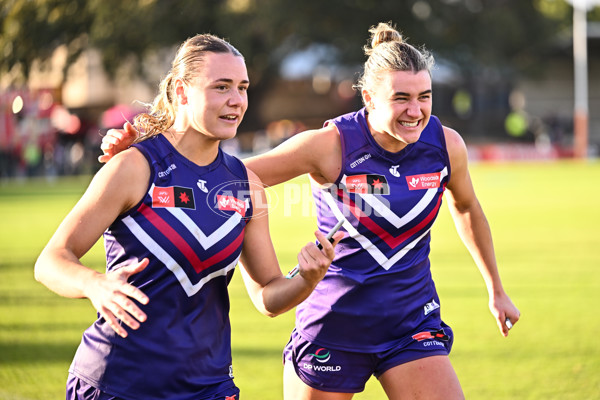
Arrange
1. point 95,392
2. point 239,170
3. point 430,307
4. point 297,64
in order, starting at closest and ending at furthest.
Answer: point 95,392, point 239,170, point 430,307, point 297,64

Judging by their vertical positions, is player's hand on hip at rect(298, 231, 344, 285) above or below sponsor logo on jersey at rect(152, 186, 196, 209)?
below

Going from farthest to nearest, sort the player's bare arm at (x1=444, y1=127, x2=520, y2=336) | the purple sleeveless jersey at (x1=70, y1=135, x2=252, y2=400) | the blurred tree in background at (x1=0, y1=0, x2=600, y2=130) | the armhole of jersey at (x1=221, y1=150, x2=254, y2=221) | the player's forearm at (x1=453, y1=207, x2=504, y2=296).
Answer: the blurred tree in background at (x1=0, y1=0, x2=600, y2=130) < the player's forearm at (x1=453, y1=207, x2=504, y2=296) < the player's bare arm at (x1=444, y1=127, x2=520, y2=336) < the armhole of jersey at (x1=221, y1=150, x2=254, y2=221) < the purple sleeveless jersey at (x1=70, y1=135, x2=252, y2=400)

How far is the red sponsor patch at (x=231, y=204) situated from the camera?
3518 mm

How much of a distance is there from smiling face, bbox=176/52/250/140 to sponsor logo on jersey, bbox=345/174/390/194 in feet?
3.41

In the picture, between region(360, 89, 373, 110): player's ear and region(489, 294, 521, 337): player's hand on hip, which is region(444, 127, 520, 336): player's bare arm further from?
region(360, 89, 373, 110): player's ear

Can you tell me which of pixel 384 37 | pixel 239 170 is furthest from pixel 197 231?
pixel 384 37

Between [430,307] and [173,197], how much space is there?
1.73 metres

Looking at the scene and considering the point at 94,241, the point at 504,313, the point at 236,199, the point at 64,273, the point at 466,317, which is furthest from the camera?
the point at 466,317

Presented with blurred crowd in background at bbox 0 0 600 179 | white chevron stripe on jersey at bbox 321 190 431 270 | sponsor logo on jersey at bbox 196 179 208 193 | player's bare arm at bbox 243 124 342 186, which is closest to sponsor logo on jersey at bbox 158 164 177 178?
sponsor logo on jersey at bbox 196 179 208 193

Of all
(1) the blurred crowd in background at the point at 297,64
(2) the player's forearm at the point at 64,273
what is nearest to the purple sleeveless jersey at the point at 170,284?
(2) the player's forearm at the point at 64,273

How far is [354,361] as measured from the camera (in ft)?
14.3

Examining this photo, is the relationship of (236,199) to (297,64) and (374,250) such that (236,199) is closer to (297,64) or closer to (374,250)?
(374,250)

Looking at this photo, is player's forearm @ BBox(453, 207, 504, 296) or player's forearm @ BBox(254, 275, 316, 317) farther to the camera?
player's forearm @ BBox(453, 207, 504, 296)

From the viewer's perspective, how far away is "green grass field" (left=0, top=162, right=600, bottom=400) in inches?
265
